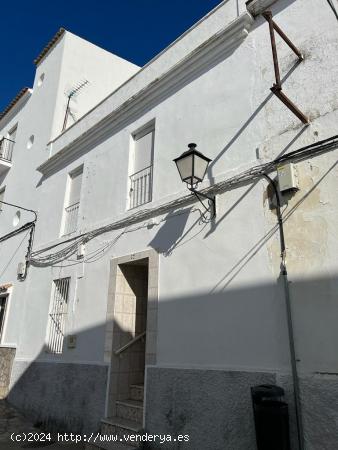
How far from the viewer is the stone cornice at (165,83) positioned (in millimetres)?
5410

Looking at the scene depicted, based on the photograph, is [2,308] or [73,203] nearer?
[73,203]

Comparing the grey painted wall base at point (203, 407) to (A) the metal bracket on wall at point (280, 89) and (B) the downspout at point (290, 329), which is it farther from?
(A) the metal bracket on wall at point (280, 89)

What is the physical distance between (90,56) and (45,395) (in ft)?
31.5

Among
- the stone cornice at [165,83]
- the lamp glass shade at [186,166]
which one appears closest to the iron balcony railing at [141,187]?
the stone cornice at [165,83]

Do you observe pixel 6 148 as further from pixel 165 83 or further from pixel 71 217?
pixel 165 83

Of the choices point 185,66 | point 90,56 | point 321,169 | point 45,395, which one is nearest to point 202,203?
point 321,169

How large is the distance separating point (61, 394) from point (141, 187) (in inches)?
155

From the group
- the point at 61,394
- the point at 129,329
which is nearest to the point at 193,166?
the point at 129,329

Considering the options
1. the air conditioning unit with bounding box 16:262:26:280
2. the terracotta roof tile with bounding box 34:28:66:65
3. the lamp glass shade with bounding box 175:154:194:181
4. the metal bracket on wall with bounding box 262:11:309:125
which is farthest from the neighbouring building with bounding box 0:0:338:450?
the terracotta roof tile with bounding box 34:28:66:65

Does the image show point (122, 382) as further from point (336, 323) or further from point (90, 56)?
point (90, 56)

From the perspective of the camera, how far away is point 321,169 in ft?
13.0

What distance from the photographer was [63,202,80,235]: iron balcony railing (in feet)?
26.7

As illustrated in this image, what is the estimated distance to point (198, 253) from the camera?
5031 millimetres

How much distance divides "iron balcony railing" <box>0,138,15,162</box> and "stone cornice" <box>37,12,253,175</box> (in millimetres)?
4451
